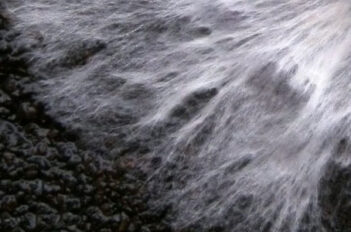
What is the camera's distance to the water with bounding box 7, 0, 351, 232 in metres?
1.87

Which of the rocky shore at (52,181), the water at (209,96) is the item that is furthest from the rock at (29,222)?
the water at (209,96)

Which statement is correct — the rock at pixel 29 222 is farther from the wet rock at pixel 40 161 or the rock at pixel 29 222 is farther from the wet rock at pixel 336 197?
the wet rock at pixel 336 197

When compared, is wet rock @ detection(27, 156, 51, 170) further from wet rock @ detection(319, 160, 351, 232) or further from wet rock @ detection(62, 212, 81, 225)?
wet rock @ detection(319, 160, 351, 232)

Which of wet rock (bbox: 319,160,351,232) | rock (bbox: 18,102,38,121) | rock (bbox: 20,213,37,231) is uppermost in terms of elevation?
rock (bbox: 18,102,38,121)

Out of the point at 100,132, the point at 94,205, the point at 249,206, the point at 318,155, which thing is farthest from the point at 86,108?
the point at 318,155

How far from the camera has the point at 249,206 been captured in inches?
72.7

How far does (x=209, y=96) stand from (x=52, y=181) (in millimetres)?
Result: 672

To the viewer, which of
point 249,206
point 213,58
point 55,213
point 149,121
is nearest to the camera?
point 55,213

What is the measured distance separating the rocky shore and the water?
7 cm

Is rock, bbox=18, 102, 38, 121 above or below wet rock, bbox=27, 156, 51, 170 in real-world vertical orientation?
above

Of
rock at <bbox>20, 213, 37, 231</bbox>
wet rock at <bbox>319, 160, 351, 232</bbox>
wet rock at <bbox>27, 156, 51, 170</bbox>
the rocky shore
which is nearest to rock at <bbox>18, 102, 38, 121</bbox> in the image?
the rocky shore

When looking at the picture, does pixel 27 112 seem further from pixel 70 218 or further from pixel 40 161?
pixel 70 218

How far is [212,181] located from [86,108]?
1.73ft

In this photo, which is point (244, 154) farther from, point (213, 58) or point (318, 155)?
point (213, 58)
